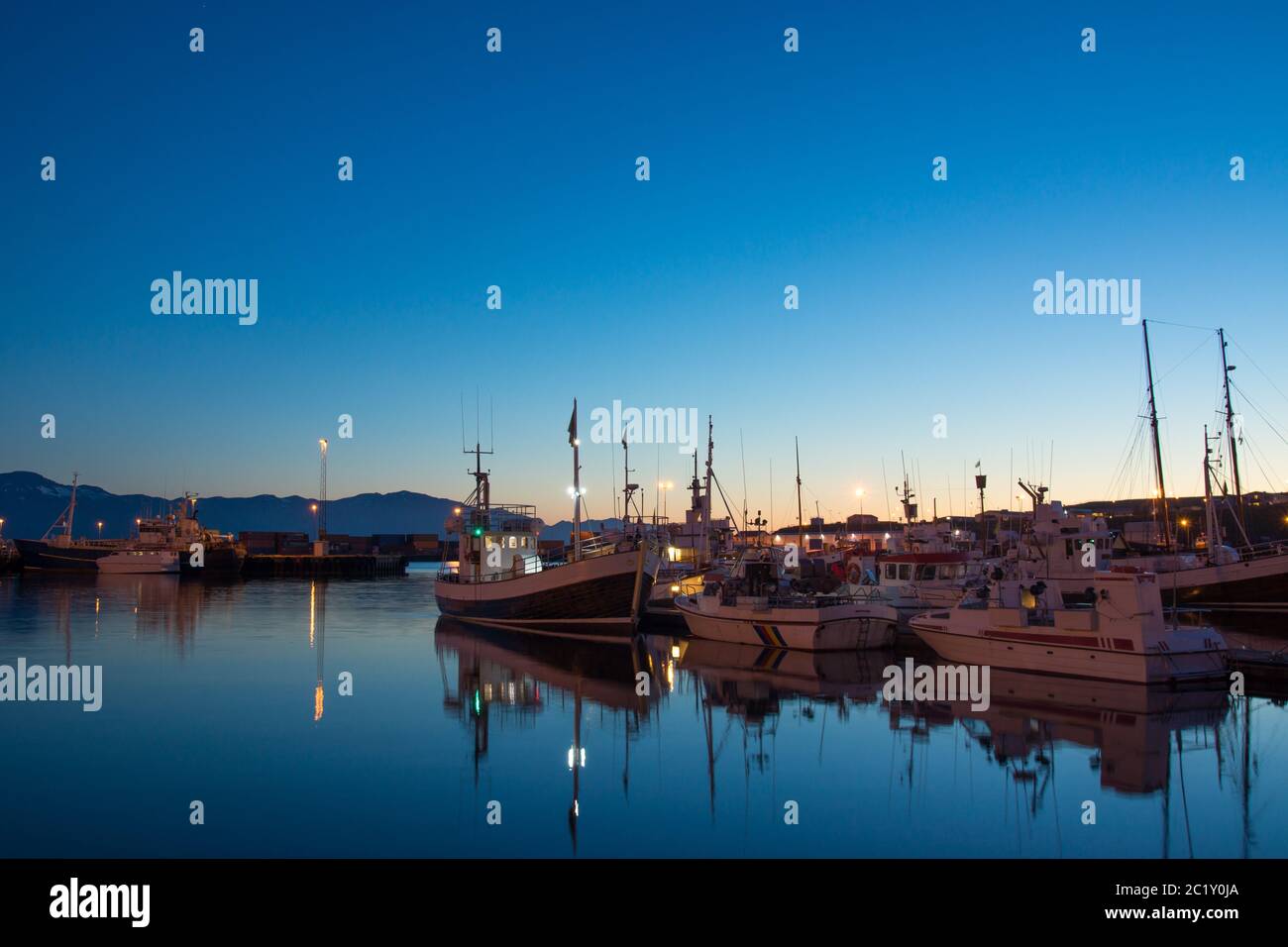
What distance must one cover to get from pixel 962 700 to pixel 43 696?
2213 centimetres

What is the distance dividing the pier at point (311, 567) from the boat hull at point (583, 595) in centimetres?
7060

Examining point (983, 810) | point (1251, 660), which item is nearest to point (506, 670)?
point (983, 810)

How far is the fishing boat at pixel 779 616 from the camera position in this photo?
26.9 meters

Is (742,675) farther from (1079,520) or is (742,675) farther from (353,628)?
(353,628)

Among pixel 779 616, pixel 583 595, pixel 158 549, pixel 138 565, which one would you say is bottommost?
pixel 138 565

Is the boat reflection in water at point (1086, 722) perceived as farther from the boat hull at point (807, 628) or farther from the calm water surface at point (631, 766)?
the boat hull at point (807, 628)

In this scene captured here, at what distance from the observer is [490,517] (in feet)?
139

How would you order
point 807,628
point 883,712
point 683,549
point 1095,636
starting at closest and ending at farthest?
point 883,712 < point 1095,636 < point 807,628 < point 683,549

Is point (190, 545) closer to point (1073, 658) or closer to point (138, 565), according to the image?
point (138, 565)

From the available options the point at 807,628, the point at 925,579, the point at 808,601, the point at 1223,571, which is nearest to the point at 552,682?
the point at 807,628

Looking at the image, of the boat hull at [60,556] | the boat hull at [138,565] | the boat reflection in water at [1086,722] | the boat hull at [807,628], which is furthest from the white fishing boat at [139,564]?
the boat reflection in water at [1086,722]

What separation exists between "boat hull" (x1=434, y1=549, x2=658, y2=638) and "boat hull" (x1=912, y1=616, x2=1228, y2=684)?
12.9 m

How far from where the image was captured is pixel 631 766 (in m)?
14.3

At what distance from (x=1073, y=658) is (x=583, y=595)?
18.4 m
